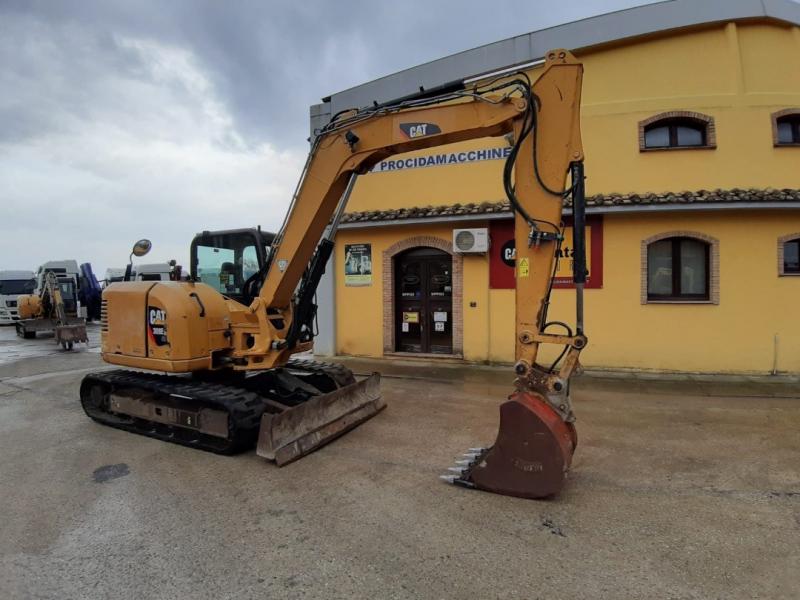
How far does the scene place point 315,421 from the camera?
16.6ft

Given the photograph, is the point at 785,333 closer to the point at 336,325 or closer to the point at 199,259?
the point at 336,325

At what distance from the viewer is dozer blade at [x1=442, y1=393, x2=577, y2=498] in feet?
12.0

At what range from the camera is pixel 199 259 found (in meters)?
6.26

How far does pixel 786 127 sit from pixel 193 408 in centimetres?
1160

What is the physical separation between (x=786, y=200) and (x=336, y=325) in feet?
29.5

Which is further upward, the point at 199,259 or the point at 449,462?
the point at 199,259

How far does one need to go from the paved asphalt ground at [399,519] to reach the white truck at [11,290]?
67.7 feet

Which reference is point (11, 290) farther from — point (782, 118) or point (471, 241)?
point (782, 118)

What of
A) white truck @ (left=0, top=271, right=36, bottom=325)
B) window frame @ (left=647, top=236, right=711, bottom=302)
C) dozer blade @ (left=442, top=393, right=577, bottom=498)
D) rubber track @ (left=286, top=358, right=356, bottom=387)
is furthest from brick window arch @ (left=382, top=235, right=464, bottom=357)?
white truck @ (left=0, top=271, right=36, bottom=325)

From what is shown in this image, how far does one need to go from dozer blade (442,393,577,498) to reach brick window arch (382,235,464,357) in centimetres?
614

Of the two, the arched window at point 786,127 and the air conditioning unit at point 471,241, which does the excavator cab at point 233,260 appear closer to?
the air conditioning unit at point 471,241

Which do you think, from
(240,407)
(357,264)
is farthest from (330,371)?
(357,264)

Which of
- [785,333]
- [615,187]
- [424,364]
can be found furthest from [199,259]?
[785,333]

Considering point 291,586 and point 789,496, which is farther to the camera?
point 789,496
